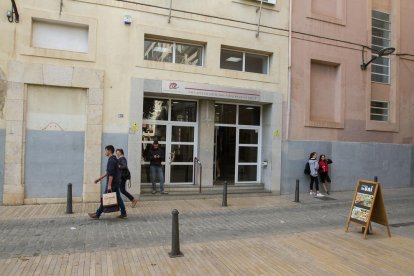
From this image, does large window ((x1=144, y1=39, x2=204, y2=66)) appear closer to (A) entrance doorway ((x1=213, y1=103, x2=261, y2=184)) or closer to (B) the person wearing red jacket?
(A) entrance doorway ((x1=213, y1=103, x2=261, y2=184))

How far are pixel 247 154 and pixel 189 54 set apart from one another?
14.6 ft

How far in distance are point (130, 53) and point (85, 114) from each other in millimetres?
2388

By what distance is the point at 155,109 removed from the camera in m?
12.6

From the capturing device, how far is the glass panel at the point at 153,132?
486 inches

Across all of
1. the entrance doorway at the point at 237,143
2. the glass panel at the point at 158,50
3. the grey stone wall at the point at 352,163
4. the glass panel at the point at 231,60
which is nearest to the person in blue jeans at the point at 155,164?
the entrance doorway at the point at 237,143

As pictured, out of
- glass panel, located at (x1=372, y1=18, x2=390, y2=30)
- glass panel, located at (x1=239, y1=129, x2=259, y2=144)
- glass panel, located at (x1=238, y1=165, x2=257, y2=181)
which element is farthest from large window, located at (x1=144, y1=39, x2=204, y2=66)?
glass panel, located at (x1=372, y1=18, x2=390, y2=30)

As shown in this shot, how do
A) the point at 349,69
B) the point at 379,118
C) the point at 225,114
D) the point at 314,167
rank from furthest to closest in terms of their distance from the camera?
1. the point at 379,118
2. the point at 349,69
3. the point at 225,114
4. the point at 314,167

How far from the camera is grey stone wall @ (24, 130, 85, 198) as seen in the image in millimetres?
10328

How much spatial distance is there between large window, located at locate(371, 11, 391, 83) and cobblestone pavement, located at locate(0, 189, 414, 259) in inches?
275

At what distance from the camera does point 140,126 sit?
11430 mm

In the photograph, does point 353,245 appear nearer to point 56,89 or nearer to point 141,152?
point 141,152

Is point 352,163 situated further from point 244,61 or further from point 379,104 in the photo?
point 244,61

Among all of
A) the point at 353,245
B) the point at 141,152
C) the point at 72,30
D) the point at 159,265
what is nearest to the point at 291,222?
the point at 353,245

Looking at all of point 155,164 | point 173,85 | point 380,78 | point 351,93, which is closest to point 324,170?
point 351,93
